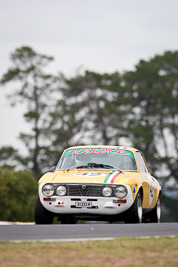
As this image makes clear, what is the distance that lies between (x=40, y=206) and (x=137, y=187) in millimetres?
1873

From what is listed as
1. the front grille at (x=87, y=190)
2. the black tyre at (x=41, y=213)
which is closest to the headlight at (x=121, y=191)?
the front grille at (x=87, y=190)

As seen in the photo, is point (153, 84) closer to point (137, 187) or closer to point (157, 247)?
point (137, 187)

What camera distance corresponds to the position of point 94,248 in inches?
328

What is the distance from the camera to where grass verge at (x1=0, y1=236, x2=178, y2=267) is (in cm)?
727

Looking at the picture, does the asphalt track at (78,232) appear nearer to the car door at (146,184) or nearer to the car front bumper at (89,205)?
the car front bumper at (89,205)

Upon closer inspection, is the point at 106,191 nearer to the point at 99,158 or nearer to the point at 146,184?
the point at 99,158

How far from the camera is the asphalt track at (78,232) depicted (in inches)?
383

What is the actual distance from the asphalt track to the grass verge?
29.0 inches

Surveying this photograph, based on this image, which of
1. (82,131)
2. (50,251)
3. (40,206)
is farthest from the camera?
(82,131)

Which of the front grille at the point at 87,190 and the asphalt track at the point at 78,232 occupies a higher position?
the front grille at the point at 87,190

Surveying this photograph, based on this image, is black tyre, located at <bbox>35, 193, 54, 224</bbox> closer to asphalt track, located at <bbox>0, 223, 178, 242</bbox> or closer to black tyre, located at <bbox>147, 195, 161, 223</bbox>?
asphalt track, located at <bbox>0, 223, 178, 242</bbox>

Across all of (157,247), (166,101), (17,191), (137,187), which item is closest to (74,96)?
(166,101)

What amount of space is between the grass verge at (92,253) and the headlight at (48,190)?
4245 millimetres

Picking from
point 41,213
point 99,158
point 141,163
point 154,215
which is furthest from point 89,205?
point 154,215
